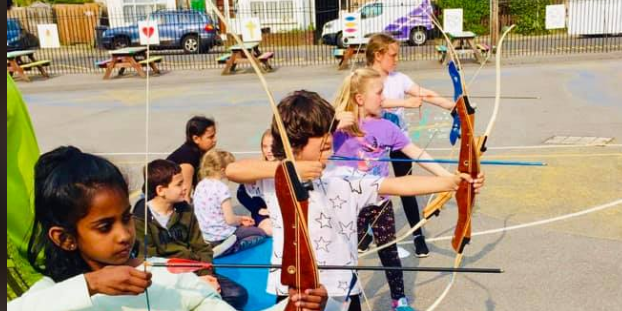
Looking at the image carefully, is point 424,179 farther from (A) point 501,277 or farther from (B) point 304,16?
(B) point 304,16

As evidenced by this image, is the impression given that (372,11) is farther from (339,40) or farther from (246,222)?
(246,222)

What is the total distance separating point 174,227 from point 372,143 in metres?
1.12

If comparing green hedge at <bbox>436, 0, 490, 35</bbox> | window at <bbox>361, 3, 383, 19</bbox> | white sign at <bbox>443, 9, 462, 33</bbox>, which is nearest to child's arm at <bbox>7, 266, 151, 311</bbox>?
white sign at <bbox>443, 9, 462, 33</bbox>

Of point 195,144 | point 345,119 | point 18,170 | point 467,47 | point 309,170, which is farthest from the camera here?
point 467,47

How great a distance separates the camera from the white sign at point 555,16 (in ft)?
59.9

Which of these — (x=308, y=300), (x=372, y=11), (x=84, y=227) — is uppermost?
(x=372, y=11)

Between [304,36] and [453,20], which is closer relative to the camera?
Result: [453,20]

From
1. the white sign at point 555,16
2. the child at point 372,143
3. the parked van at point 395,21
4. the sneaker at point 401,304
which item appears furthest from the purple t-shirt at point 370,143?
the white sign at point 555,16

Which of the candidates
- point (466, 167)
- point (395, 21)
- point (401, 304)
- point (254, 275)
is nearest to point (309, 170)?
point (466, 167)

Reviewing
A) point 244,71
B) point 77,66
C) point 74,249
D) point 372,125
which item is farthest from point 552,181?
point 77,66

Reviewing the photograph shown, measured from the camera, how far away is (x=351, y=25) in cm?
1906

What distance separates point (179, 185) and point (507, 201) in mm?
3182

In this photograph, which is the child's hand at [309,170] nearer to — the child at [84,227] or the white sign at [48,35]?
the child at [84,227]

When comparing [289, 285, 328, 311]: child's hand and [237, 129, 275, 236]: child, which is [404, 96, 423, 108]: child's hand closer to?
[237, 129, 275, 236]: child
